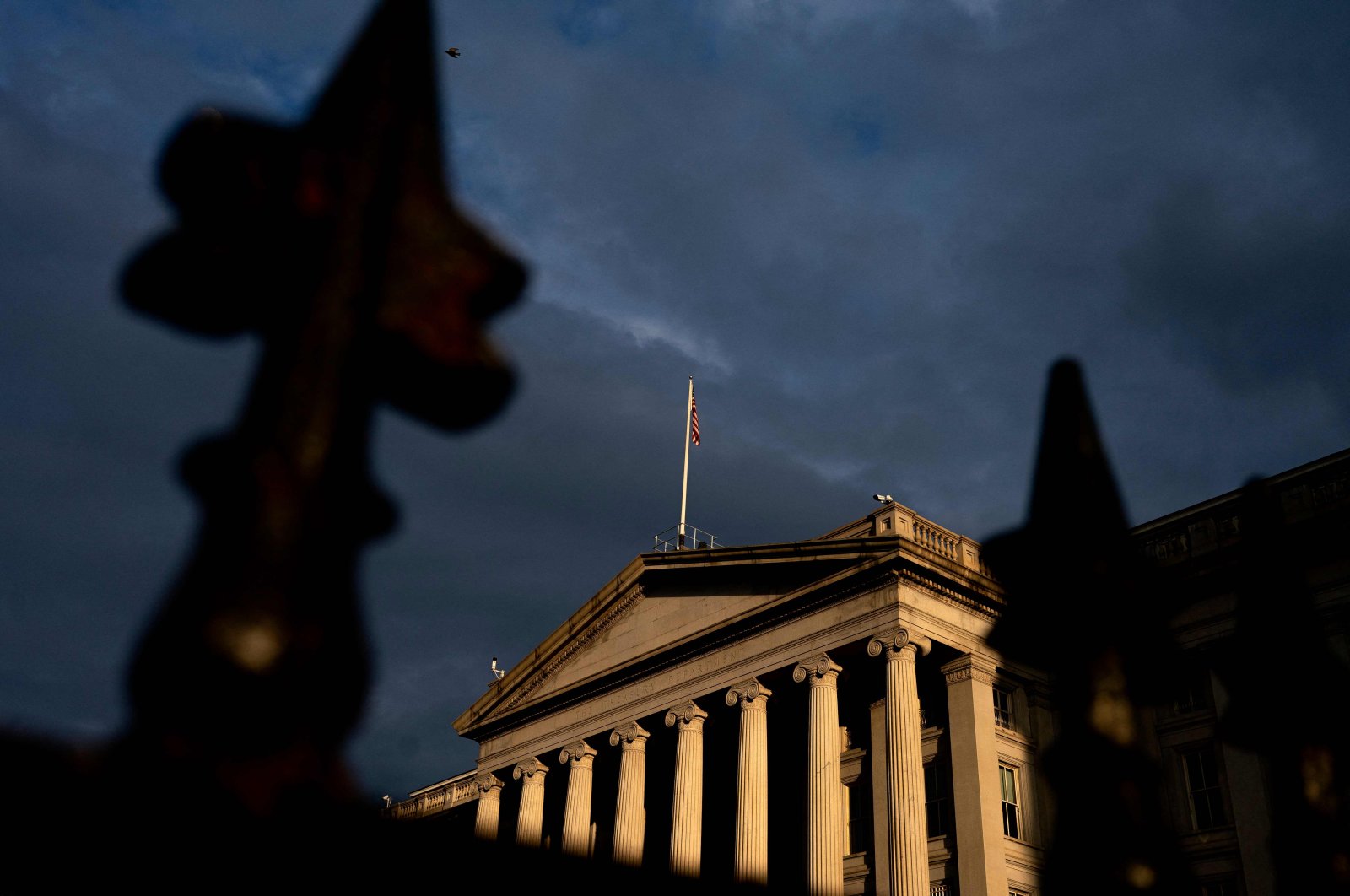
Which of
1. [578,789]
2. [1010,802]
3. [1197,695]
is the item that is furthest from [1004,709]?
[578,789]

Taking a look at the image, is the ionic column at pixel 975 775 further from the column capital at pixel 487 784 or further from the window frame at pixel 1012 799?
the column capital at pixel 487 784

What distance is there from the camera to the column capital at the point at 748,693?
39594 millimetres

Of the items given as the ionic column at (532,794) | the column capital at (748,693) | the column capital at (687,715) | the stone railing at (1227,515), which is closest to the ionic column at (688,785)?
the column capital at (687,715)

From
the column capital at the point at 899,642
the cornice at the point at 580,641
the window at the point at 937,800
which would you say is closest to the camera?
the column capital at the point at 899,642

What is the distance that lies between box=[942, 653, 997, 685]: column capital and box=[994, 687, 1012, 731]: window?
1.09 metres

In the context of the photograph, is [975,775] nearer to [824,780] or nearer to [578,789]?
[824,780]

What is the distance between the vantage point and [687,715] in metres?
41.8

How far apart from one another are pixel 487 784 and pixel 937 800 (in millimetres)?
22442

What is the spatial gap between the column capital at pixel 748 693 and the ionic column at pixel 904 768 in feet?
16.3

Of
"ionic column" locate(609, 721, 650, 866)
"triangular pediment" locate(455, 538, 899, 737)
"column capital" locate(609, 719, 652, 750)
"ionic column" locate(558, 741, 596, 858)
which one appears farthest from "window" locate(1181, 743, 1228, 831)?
"ionic column" locate(558, 741, 596, 858)

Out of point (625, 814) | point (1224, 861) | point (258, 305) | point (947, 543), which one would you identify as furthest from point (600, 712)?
point (258, 305)

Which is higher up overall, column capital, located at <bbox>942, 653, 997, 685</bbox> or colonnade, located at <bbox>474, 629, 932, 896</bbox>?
column capital, located at <bbox>942, 653, 997, 685</bbox>

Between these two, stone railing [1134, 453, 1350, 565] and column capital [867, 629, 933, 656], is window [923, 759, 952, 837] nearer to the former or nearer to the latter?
column capital [867, 629, 933, 656]

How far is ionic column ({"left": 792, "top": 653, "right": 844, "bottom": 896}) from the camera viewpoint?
34531 mm
